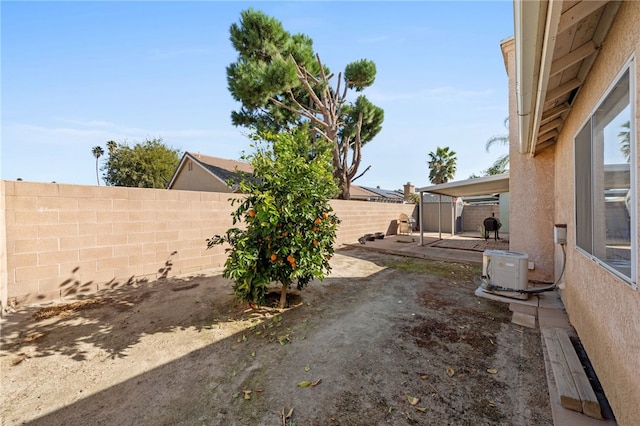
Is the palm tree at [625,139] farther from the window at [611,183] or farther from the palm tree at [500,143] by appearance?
the palm tree at [500,143]

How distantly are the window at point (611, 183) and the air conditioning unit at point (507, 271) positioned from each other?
1828 millimetres

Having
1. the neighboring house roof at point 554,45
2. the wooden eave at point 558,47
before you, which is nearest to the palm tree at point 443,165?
the wooden eave at point 558,47

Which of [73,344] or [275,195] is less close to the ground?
[275,195]

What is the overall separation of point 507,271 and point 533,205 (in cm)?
187

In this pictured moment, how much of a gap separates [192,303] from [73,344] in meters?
1.49

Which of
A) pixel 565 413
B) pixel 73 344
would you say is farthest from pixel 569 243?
pixel 73 344

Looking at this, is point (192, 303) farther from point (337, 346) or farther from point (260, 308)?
point (337, 346)

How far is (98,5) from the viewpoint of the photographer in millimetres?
4992

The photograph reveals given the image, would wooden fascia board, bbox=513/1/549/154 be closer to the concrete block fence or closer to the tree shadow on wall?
the tree shadow on wall

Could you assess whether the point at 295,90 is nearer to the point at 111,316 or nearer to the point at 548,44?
the point at 111,316

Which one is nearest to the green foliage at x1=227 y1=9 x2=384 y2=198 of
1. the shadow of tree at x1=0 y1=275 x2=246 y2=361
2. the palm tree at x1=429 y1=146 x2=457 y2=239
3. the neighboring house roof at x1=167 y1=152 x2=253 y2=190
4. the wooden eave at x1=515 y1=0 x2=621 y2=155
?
the neighboring house roof at x1=167 y1=152 x2=253 y2=190

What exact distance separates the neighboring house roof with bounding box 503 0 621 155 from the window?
47cm

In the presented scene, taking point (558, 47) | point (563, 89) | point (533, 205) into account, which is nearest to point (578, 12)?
point (558, 47)

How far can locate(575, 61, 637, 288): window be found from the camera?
156cm
